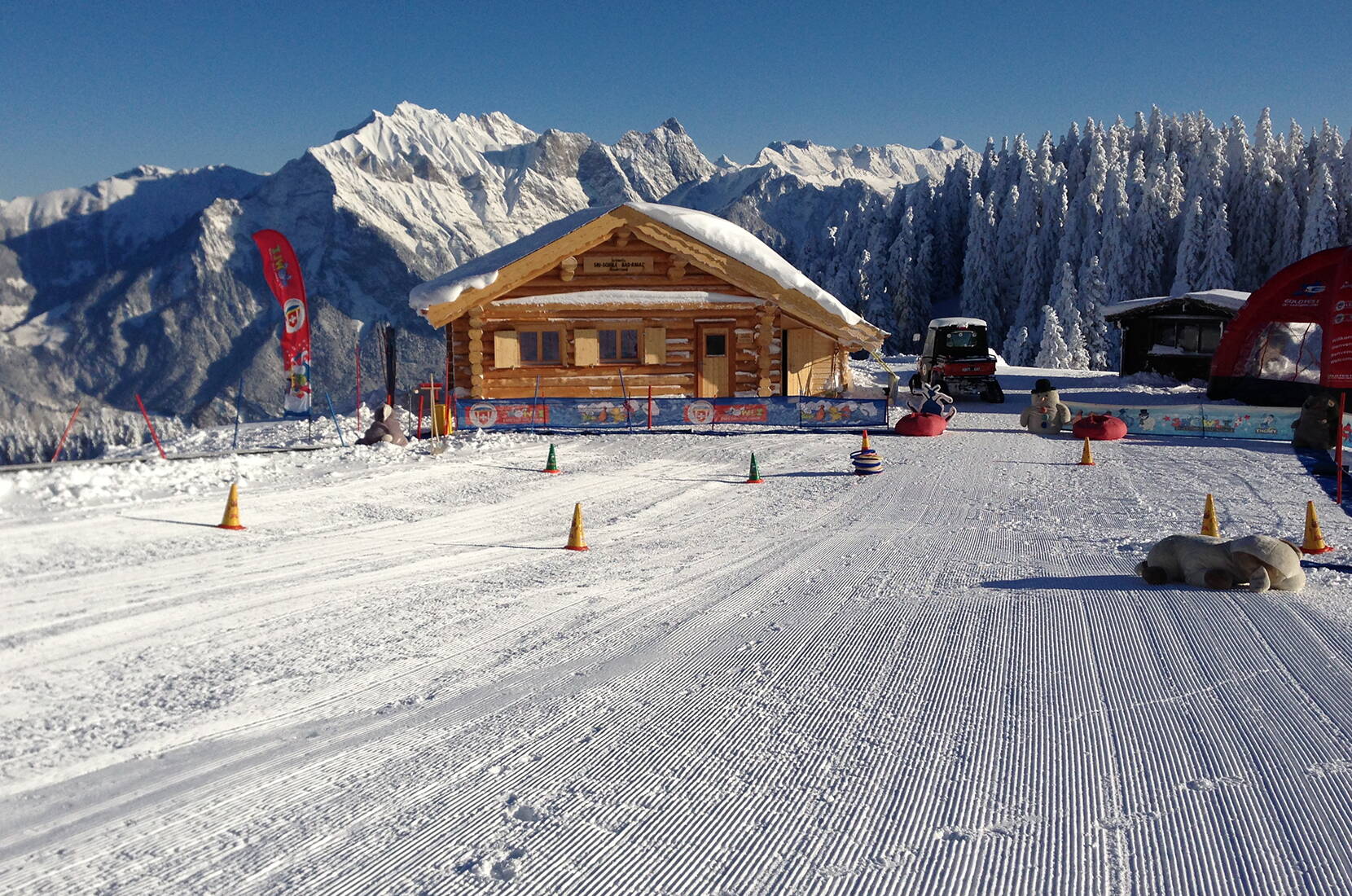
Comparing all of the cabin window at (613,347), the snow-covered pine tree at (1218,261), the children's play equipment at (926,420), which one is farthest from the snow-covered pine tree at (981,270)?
the children's play equipment at (926,420)

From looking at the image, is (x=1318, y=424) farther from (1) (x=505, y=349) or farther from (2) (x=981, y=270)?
(2) (x=981, y=270)

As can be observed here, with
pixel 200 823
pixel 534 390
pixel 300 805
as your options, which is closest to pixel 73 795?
pixel 200 823

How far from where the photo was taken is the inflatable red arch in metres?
26.2

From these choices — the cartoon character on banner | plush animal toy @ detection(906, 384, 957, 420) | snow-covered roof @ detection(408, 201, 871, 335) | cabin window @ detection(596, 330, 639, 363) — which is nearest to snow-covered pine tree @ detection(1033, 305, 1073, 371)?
snow-covered roof @ detection(408, 201, 871, 335)

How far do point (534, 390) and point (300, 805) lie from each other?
784 inches

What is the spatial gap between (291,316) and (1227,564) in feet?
48.5

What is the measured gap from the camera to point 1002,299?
79875mm

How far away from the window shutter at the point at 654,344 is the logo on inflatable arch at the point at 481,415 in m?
5.39

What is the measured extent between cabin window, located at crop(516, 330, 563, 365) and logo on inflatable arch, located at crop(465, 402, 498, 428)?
3896 mm

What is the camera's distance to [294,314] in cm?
1631

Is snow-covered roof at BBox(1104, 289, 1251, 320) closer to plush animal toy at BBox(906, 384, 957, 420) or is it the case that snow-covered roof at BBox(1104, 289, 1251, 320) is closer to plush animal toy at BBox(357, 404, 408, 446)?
plush animal toy at BBox(906, 384, 957, 420)

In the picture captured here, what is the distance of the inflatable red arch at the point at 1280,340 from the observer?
2622cm

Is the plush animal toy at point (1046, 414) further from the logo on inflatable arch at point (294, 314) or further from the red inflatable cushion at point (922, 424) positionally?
the logo on inflatable arch at point (294, 314)

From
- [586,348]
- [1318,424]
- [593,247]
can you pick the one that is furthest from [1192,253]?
[586,348]
